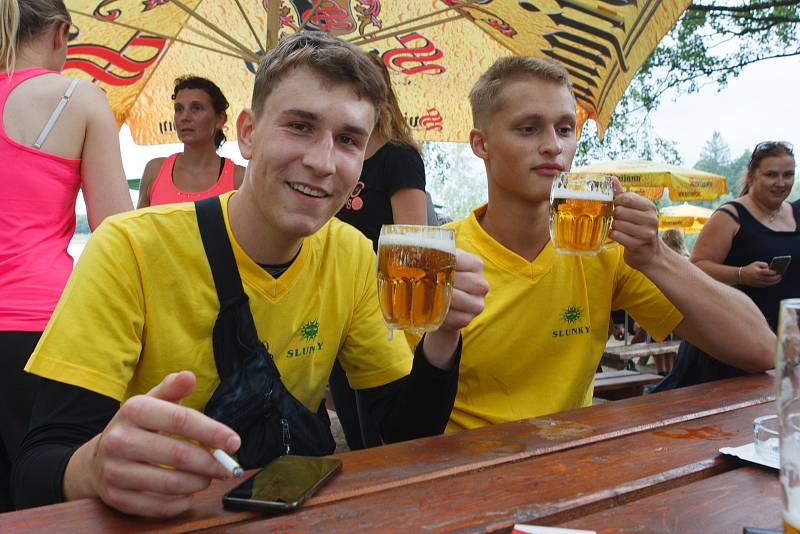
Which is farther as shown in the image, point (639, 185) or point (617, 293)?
point (639, 185)

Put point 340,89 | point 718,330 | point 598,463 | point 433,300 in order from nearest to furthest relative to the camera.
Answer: point 598,463
point 433,300
point 340,89
point 718,330

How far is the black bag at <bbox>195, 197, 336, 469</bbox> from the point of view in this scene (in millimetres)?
1345

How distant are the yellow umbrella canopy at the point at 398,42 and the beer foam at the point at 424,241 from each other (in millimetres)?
2260

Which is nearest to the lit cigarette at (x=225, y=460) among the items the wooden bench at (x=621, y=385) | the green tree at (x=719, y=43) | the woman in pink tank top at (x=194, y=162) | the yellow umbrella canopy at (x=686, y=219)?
the woman in pink tank top at (x=194, y=162)

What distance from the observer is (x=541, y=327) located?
6.86 feet

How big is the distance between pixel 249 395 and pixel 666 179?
10735mm

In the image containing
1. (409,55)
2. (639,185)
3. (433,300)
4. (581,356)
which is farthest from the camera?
(639,185)

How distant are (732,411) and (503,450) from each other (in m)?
0.71

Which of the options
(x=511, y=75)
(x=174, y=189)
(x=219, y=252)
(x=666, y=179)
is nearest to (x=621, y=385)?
(x=511, y=75)

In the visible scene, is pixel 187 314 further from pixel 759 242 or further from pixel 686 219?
pixel 686 219

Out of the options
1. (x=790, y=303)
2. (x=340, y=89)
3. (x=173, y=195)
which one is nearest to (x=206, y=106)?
(x=173, y=195)

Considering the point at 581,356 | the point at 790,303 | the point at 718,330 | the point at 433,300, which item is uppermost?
the point at 790,303

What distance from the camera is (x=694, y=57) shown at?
1270 centimetres

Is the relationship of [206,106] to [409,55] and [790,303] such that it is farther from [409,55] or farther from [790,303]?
[790,303]
